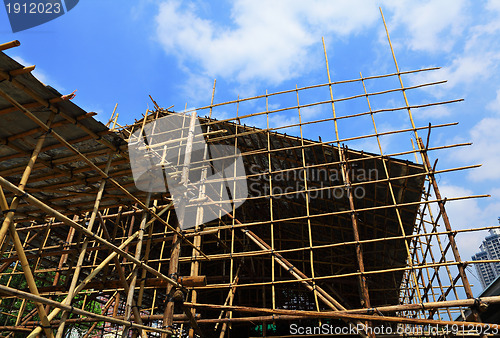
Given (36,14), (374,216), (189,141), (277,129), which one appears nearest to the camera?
(36,14)

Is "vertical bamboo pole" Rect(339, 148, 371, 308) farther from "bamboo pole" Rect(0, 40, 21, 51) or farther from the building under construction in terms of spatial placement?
"bamboo pole" Rect(0, 40, 21, 51)

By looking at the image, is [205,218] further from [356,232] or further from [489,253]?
[489,253]

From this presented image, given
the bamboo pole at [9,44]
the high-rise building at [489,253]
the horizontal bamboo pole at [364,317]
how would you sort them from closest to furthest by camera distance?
the bamboo pole at [9,44], the horizontal bamboo pole at [364,317], the high-rise building at [489,253]

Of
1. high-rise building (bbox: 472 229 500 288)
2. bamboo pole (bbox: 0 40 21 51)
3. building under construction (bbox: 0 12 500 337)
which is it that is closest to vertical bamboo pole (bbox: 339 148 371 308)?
building under construction (bbox: 0 12 500 337)

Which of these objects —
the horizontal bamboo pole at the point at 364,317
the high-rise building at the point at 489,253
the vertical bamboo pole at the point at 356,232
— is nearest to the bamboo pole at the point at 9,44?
the horizontal bamboo pole at the point at 364,317

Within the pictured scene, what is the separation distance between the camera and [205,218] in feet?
35.7

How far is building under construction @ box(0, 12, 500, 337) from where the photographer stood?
514 centimetres

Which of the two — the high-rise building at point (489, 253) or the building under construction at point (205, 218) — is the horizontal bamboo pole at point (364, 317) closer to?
the building under construction at point (205, 218)

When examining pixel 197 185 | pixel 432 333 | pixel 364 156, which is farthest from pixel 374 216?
pixel 197 185

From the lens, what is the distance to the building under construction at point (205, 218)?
16.9 ft

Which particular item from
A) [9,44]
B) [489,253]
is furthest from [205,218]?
[489,253]

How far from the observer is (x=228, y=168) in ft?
37.7

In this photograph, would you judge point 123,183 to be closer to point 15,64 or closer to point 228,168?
point 15,64

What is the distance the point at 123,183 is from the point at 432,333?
22.7 feet
